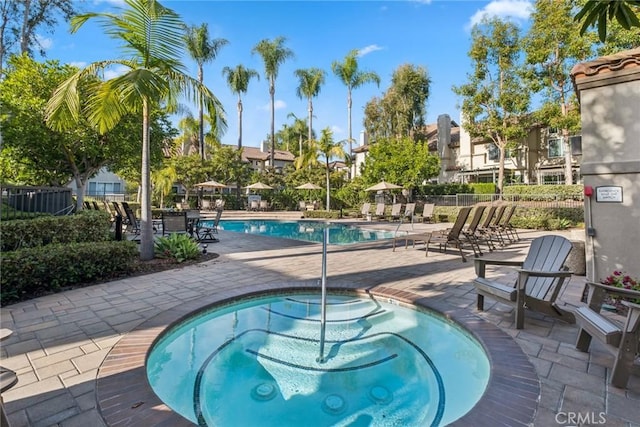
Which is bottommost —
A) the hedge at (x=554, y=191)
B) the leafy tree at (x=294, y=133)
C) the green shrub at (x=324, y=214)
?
the green shrub at (x=324, y=214)

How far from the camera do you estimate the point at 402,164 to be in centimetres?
2194

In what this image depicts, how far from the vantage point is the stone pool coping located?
2.00 metres

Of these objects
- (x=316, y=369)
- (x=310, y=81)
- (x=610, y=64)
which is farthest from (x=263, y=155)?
(x=316, y=369)

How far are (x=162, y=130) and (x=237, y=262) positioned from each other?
7.48 meters

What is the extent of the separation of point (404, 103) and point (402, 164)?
12.0m

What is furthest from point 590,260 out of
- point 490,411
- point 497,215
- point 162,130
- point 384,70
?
point 384,70

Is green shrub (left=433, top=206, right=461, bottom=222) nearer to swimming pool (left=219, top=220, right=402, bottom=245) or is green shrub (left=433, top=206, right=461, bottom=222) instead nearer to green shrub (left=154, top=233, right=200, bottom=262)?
swimming pool (left=219, top=220, right=402, bottom=245)

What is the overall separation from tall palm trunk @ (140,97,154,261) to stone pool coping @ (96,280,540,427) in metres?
3.36

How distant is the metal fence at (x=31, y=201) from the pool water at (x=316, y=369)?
14.9 ft

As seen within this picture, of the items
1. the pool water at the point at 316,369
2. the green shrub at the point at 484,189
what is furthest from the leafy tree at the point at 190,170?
the pool water at the point at 316,369

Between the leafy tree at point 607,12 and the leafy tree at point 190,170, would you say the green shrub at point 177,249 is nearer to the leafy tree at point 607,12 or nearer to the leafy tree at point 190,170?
the leafy tree at point 607,12

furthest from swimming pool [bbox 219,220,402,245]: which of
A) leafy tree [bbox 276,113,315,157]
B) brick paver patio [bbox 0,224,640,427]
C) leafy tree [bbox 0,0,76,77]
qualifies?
leafy tree [bbox 276,113,315,157]

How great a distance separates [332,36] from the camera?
13070mm

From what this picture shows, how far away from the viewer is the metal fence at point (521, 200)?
16.4 metres
